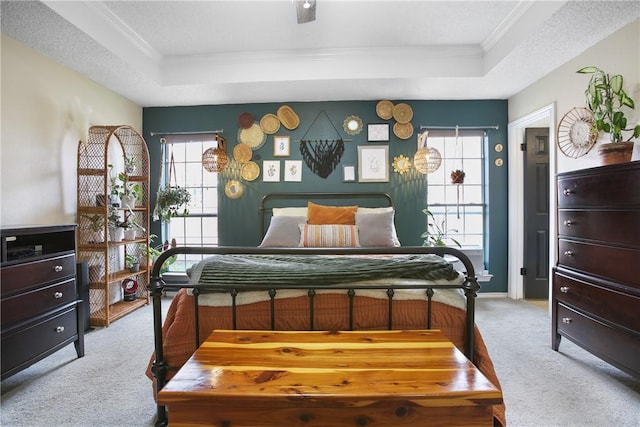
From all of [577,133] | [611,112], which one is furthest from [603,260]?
[577,133]

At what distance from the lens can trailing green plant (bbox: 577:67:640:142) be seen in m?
2.20

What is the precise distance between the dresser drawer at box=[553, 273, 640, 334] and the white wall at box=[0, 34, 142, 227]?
4.07m

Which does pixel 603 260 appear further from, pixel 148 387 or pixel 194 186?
pixel 194 186

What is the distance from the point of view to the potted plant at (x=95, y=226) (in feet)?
9.66

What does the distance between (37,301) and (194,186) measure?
7.51ft

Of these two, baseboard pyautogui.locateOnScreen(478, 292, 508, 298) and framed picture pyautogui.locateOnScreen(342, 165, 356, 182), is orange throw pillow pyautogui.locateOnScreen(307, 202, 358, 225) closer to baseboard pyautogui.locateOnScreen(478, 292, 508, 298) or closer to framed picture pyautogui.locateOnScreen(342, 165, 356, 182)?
framed picture pyautogui.locateOnScreen(342, 165, 356, 182)

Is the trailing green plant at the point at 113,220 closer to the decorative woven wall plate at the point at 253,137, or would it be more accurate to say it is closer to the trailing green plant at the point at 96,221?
the trailing green plant at the point at 96,221

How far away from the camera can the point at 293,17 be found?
260 cm

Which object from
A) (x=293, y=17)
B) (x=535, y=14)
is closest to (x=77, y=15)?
(x=293, y=17)

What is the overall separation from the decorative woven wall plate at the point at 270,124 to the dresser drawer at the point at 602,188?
289 centimetres

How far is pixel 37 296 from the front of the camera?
1997mm

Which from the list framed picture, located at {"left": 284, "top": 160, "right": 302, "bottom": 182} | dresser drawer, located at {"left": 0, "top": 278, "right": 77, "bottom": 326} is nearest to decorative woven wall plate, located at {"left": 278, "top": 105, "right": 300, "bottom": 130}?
framed picture, located at {"left": 284, "top": 160, "right": 302, "bottom": 182}

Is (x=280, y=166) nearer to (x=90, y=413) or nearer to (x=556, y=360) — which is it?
(x=90, y=413)

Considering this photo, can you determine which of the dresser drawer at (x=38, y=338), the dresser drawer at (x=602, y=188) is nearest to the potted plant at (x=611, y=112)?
the dresser drawer at (x=602, y=188)
